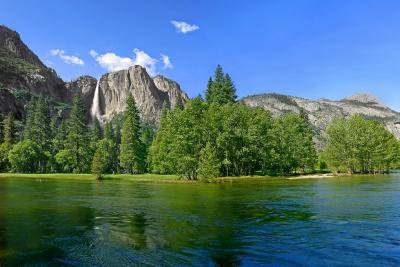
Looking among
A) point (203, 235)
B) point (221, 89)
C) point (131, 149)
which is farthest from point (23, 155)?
point (203, 235)

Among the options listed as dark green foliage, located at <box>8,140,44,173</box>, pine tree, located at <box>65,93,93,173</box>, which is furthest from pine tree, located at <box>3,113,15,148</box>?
pine tree, located at <box>65,93,93,173</box>

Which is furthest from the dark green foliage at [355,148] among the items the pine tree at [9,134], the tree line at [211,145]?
the pine tree at [9,134]

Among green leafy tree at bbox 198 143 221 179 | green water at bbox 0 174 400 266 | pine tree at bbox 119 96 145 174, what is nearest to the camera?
green water at bbox 0 174 400 266

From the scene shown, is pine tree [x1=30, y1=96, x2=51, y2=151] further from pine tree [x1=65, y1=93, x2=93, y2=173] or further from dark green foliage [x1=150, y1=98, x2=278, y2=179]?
dark green foliage [x1=150, y1=98, x2=278, y2=179]

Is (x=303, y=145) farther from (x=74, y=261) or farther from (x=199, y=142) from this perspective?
(x=74, y=261)

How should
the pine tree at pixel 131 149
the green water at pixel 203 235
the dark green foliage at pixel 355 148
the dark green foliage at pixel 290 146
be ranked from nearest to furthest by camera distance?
the green water at pixel 203 235, the dark green foliage at pixel 290 146, the dark green foliage at pixel 355 148, the pine tree at pixel 131 149

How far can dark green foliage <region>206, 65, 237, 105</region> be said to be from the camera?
108812mm

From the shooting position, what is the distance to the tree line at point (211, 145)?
8081cm

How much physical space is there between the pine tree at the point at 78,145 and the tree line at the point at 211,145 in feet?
0.95

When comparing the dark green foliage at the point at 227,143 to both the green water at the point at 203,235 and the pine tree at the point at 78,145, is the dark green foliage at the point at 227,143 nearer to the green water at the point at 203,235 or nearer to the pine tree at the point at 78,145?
the pine tree at the point at 78,145

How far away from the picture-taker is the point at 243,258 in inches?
593

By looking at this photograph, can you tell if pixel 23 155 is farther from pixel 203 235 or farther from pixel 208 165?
pixel 203 235

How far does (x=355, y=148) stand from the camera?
101 meters

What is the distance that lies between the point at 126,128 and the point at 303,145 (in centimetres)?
5045
